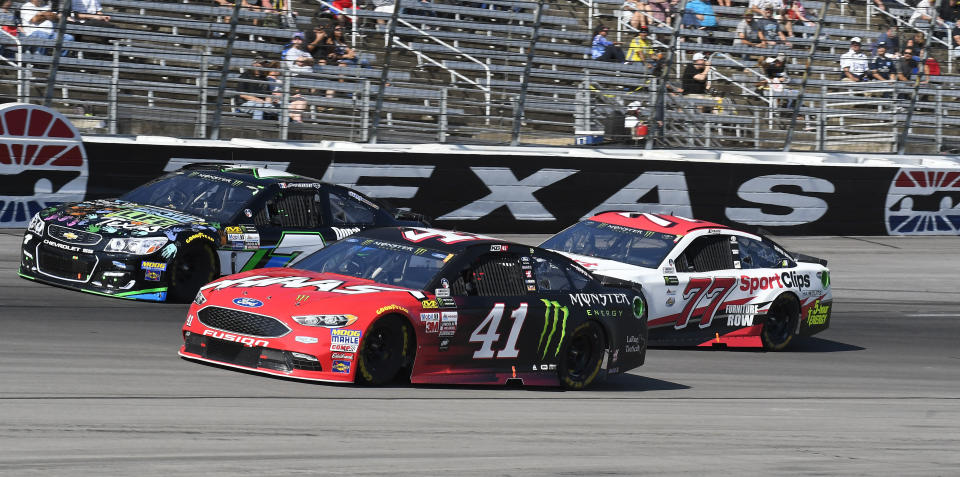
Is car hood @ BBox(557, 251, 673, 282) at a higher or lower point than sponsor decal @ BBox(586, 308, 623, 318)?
higher

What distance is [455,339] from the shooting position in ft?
29.5

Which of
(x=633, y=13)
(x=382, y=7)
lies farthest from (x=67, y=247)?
(x=633, y=13)

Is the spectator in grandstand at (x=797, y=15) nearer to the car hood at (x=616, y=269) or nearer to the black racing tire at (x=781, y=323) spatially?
the black racing tire at (x=781, y=323)

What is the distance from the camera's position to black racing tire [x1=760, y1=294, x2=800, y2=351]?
43.2 feet

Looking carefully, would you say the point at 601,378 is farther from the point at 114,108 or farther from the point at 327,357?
the point at 114,108

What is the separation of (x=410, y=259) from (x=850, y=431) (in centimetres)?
329

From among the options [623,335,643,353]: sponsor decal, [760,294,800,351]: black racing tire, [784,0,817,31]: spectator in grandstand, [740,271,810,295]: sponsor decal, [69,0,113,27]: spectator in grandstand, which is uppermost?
[784,0,817,31]: spectator in grandstand

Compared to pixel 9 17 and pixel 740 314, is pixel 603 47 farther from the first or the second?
pixel 9 17

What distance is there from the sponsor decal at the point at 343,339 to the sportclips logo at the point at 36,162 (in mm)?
9095

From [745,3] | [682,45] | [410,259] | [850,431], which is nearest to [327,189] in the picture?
[410,259]

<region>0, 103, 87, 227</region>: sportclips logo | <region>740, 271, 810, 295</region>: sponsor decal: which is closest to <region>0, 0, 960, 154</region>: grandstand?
<region>0, 103, 87, 227</region>: sportclips logo

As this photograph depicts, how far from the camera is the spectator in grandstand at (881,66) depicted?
21.8m

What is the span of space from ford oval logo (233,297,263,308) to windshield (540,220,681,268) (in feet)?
14.9

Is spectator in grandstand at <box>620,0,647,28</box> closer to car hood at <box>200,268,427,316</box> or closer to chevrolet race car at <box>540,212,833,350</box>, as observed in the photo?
chevrolet race car at <box>540,212,833,350</box>
